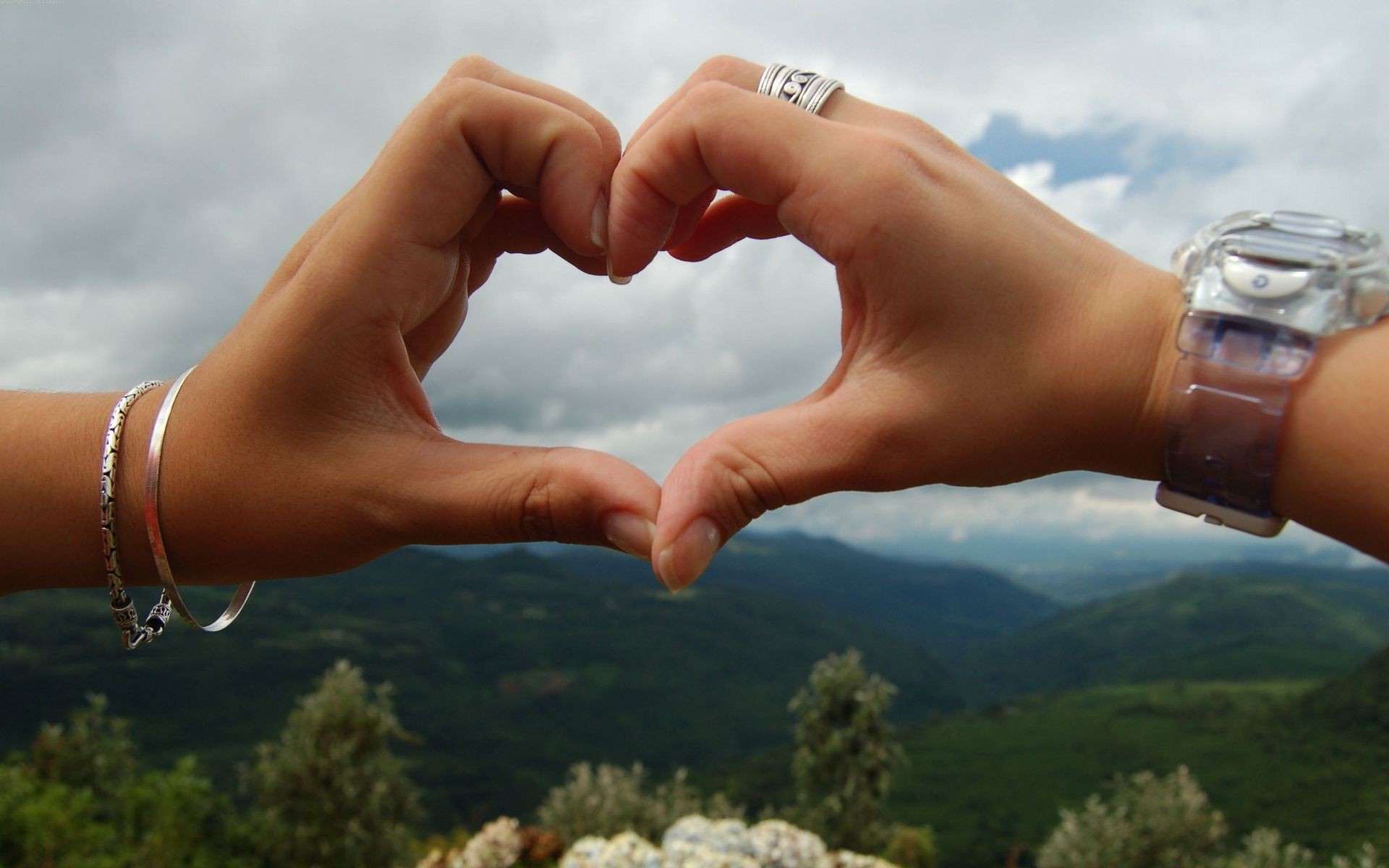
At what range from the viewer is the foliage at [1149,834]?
2967 centimetres

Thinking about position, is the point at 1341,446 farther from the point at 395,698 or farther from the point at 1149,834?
the point at 395,698

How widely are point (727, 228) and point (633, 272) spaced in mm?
646

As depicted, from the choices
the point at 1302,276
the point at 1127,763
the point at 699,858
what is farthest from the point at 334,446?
the point at 1127,763

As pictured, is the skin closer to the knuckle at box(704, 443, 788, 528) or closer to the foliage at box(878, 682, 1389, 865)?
the knuckle at box(704, 443, 788, 528)

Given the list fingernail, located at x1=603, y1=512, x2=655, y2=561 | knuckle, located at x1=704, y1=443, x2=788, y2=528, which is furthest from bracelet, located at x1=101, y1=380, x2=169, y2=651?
knuckle, located at x1=704, y1=443, x2=788, y2=528

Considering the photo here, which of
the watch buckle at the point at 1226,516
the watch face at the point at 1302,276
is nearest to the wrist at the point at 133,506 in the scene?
the watch buckle at the point at 1226,516

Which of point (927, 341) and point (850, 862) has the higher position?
point (927, 341)

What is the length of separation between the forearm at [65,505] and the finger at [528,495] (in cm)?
100

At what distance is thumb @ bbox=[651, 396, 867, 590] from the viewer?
2.64 m

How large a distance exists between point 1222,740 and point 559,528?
13873cm

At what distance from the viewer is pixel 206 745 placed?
126562 mm

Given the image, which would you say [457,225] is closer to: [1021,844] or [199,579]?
[199,579]

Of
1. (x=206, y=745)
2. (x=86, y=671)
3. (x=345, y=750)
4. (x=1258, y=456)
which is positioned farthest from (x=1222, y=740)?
(x=86, y=671)

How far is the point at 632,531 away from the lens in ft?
8.96
